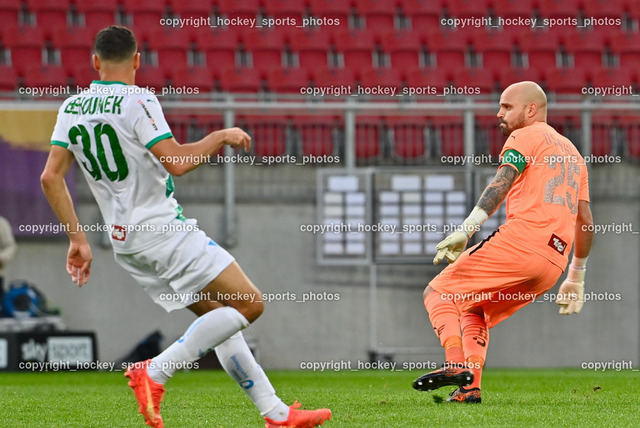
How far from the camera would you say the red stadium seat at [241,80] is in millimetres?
12812

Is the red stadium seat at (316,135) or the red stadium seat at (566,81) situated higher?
the red stadium seat at (566,81)

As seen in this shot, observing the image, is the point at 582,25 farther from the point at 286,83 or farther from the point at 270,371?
the point at 270,371

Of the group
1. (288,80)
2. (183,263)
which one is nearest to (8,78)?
(288,80)

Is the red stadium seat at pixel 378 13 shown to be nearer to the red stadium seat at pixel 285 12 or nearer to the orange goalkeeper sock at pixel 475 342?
the red stadium seat at pixel 285 12

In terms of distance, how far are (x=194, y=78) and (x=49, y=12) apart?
2.33 meters

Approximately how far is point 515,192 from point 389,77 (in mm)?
7726

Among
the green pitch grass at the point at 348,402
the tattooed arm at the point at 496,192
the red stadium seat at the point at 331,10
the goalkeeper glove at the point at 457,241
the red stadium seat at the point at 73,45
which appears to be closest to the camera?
the green pitch grass at the point at 348,402

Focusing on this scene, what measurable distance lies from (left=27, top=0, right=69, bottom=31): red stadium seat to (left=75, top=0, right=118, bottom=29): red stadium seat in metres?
0.22

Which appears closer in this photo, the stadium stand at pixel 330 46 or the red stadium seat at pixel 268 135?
the red stadium seat at pixel 268 135

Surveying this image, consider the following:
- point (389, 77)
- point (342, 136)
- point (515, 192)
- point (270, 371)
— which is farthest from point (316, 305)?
point (515, 192)

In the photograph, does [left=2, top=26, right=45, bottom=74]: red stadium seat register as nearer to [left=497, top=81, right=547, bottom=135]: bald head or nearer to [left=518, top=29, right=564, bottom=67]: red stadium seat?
[left=518, top=29, right=564, bottom=67]: red stadium seat

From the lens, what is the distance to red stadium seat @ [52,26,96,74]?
13.1m

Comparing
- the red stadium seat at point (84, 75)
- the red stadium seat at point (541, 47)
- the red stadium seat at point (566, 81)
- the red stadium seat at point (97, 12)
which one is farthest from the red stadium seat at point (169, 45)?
the red stadium seat at point (566, 81)

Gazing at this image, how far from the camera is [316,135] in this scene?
36.6ft
